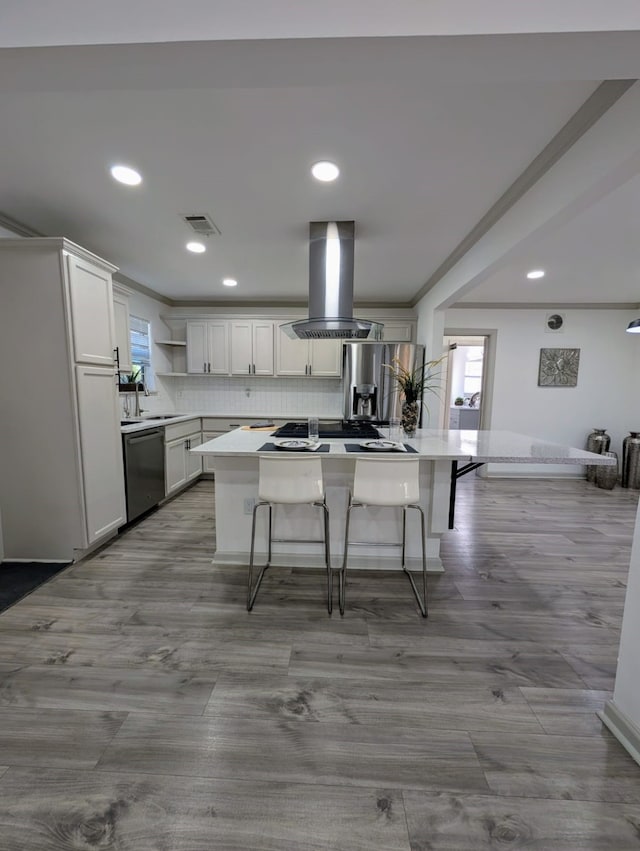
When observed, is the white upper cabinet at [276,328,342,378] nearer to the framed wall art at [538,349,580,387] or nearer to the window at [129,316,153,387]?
the window at [129,316,153,387]

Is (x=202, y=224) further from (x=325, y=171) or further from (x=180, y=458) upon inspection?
(x=180, y=458)

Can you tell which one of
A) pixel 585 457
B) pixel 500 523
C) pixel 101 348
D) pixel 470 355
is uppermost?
pixel 470 355

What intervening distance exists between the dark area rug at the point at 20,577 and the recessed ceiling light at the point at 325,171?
10.6 feet

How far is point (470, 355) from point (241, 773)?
1012cm

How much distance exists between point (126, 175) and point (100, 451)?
6.40 ft

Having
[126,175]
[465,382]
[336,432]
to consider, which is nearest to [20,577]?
[336,432]

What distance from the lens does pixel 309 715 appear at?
1405mm

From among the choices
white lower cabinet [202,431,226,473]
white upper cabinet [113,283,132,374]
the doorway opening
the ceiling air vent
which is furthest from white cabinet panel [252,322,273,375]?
the doorway opening

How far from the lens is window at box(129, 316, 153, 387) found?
443 centimetres

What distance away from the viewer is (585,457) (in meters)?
1.97

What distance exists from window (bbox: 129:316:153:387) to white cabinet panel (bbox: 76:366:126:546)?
1.77 metres

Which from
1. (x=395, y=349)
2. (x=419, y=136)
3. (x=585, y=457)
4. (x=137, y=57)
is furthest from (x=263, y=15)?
(x=395, y=349)

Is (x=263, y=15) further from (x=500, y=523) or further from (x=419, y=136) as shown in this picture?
(x=500, y=523)

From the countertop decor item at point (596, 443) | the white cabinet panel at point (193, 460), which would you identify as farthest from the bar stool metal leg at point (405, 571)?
the countertop decor item at point (596, 443)
